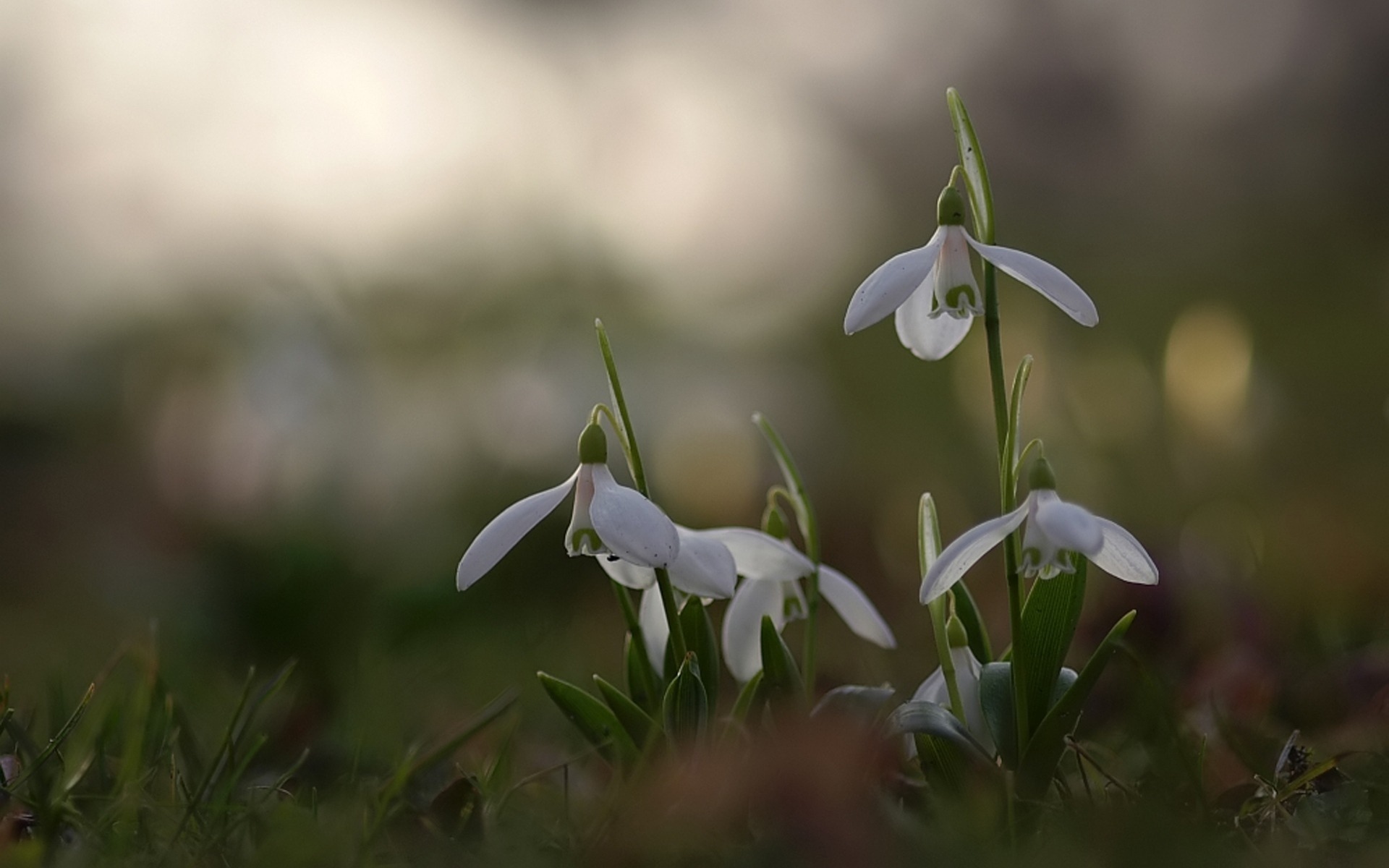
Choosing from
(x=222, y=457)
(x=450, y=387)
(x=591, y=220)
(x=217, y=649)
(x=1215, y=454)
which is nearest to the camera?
(x=217, y=649)

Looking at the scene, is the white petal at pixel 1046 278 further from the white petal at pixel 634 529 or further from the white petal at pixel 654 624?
the white petal at pixel 654 624

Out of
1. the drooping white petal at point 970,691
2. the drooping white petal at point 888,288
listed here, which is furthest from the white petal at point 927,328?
the drooping white petal at point 970,691

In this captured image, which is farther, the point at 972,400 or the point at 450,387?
the point at 450,387

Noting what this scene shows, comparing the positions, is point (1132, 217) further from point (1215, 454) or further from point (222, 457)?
point (222, 457)

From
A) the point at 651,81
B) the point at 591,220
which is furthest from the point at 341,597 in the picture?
the point at 651,81

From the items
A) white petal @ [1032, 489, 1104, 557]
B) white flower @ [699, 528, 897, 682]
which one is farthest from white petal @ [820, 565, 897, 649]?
white petal @ [1032, 489, 1104, 557]
